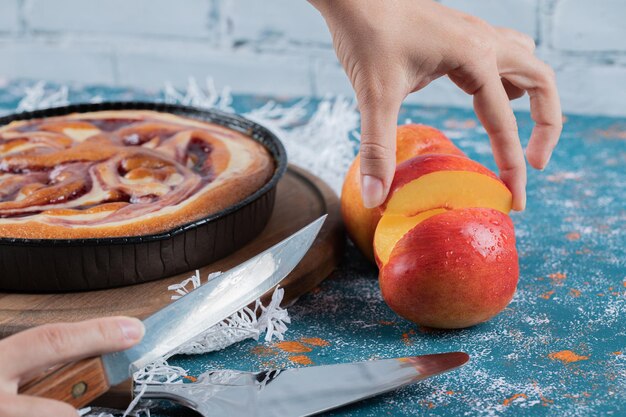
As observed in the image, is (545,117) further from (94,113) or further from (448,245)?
(94,113)

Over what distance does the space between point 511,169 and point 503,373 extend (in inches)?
12.2

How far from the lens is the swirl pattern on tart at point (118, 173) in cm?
108

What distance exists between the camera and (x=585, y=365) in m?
0.95

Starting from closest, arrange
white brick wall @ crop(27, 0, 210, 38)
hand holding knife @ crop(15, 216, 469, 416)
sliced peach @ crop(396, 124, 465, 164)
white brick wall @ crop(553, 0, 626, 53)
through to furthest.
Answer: hand holding knife @ crop(15, 216, 469, 416)
sliced peach @ crop(396, 124, 465, 164)
white brick wall @ crop(553, 0, 626, 53)
white brick wall @ crop(27, 0, 210, 38)

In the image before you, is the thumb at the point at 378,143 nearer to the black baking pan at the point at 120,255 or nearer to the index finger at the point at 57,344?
the black baking pan at the point at 120,255

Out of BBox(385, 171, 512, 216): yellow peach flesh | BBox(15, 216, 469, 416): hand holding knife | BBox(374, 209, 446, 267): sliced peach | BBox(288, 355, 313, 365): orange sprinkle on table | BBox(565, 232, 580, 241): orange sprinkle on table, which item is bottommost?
BBox(288, 355, 313, 365): orange sprinkle on table

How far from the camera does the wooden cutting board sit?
999mm

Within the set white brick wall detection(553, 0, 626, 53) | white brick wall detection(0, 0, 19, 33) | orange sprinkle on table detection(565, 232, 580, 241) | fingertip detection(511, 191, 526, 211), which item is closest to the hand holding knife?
fingertip detection(511, 191, 526, 211)

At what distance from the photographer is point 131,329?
771 millimetres

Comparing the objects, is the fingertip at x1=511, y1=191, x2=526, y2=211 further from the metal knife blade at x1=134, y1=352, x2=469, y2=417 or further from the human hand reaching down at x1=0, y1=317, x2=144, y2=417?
the human hand reaching down at x1=0, y1=317, x2=144, y2=417

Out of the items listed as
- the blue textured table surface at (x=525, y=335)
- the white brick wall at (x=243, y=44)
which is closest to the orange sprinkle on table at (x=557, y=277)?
the blue textured table surface at (x=525, y=335)

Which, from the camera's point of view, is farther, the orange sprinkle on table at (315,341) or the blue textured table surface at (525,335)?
the orange sprinkle on table at (315,341)

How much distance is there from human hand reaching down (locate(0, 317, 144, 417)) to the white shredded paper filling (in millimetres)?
113

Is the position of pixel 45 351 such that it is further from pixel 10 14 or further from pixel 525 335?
pixel 10 14
